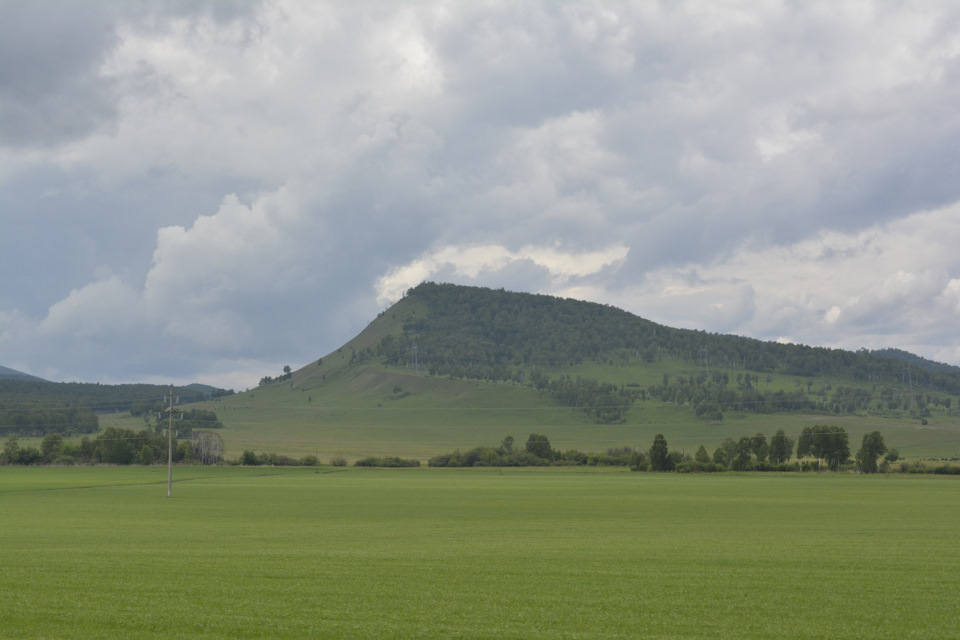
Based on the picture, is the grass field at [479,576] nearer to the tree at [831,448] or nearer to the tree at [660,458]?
the tree at [660,458]

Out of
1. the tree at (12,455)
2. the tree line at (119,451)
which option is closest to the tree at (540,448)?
the tree line at (119,451)

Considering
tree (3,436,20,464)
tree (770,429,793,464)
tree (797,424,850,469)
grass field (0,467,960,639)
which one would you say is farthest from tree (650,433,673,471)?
tree (3,436,20,464)

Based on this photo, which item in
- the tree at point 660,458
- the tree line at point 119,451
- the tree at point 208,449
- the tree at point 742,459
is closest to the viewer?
the tree at point 742,459

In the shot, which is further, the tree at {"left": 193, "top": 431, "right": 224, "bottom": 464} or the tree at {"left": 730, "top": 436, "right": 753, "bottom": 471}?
the tree at {"left": 193, "top": 431, "right": 224, "bottom": 464}

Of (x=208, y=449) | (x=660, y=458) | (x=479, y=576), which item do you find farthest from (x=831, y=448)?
(x=479, y=576)

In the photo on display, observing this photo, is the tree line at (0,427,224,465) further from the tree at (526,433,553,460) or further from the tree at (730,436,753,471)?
the tree at (730,436,753,471)

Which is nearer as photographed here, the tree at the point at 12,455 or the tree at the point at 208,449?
the tree at the point at 12,455

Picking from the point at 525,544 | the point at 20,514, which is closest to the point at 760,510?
the point at 525,544

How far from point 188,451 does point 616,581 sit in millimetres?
149333

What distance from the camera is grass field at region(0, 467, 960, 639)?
1653 cm

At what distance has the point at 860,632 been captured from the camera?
16.2 meters

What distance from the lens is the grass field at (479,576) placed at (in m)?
16.5

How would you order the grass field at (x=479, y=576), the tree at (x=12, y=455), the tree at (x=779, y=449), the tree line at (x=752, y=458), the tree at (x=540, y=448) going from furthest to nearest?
the tree at (x=540, y=448), the tree at (x=12, y=455), the tree at (x=779, y=449), the tree line at (x=752, y=458), the grass field at (x=479, y=576)

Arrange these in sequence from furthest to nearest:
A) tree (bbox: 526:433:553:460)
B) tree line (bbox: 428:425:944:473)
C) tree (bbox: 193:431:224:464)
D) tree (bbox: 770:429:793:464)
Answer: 1. tree (bbox: 526:433:553:460)
2. tree (bbox: 193:431:224:464)
3. tree (bbox: 770:429:793:464)
4. tree line (bbox: 428:425:944:473)
